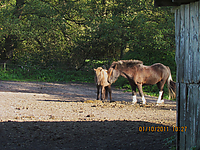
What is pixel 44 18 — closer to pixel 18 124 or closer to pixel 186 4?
pixel 18 124

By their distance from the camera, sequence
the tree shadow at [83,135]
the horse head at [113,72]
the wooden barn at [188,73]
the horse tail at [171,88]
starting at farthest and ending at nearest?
the horse tail at [171,88] → the horse head at [113,72] → the tree shadow at [83,135] → the wooden barn at [188,73]

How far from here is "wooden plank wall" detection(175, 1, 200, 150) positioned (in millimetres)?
4426

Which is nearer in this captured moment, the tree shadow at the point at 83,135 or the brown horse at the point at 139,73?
the tree shadow at the point at 83,135

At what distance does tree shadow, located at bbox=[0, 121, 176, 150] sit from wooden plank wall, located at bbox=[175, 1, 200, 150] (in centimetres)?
97

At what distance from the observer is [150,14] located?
21.3 m

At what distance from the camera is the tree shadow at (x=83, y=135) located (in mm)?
5723

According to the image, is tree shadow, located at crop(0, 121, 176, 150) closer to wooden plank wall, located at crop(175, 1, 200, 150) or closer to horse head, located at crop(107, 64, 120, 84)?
wooden plank wall, located at crop(175, 1, 200, 150)

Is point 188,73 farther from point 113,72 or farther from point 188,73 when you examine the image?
point 113,72

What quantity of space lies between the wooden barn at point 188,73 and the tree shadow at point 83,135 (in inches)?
36.5

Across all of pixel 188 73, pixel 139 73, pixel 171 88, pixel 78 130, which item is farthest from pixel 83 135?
pixel 171 88

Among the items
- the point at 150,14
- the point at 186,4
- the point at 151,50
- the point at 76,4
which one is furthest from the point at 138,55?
the point at 186,4

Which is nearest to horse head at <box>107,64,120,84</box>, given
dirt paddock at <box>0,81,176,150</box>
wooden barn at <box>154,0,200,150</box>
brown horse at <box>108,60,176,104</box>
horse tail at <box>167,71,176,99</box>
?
brown horse at <box>108,60,176,104</box>

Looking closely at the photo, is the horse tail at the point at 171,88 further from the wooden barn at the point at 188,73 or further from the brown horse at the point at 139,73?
the wooden barn at the point at 188,73

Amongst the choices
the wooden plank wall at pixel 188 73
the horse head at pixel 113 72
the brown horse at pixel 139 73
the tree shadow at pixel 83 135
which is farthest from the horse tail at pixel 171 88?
the wooden plank wall at pixel 188 73
